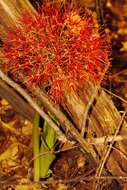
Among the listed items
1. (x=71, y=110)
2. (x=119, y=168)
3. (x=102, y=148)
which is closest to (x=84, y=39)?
(x=71, y=110)

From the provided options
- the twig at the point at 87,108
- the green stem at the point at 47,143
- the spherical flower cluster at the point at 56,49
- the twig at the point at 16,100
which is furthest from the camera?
the twig at the point at 16,100

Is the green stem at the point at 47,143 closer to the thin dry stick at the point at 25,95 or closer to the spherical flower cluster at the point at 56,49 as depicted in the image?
the thin dry stick at the point at 25,95

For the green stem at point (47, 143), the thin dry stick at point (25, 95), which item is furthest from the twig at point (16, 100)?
the thin dry stick at point (25, 95)

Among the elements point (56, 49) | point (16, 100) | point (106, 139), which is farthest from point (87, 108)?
point (16, 100)

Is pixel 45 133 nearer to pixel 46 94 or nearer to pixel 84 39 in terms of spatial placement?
pixel 46 94

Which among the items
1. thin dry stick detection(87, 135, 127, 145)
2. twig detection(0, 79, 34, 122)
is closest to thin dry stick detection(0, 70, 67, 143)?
thin dry stick detection(87, 135, 127, 145)

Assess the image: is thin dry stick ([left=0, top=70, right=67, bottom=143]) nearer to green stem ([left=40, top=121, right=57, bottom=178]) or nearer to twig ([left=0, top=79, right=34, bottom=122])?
green stem ([left=40, top=121, right=57, bottom=178])
